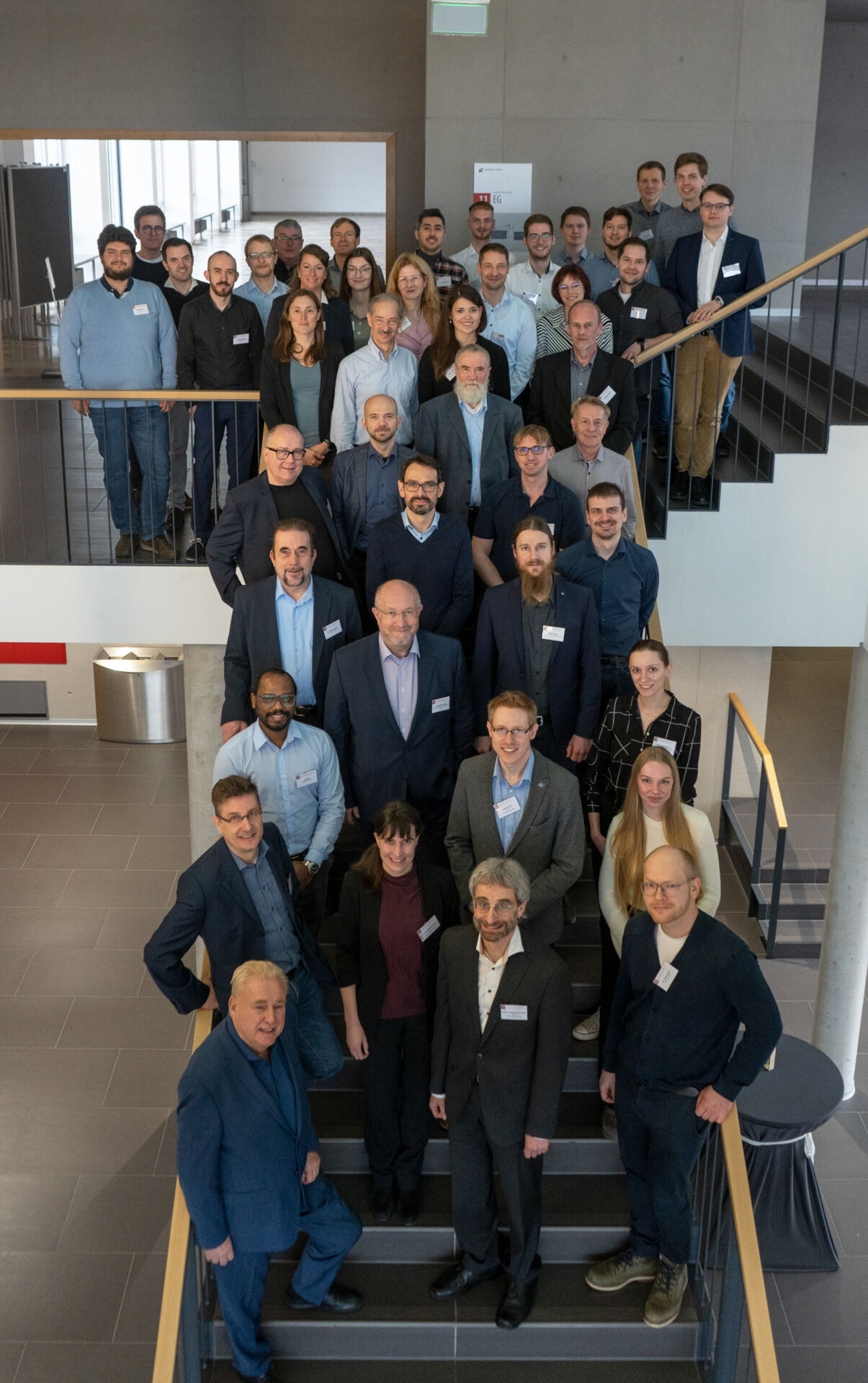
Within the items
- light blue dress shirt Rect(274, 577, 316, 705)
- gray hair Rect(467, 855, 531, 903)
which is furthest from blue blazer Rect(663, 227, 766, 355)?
gray hair Rect(467, 855, 531, 903)

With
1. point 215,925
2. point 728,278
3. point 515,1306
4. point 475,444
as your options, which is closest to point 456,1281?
point 515,1306

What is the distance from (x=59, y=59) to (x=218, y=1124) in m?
10.1

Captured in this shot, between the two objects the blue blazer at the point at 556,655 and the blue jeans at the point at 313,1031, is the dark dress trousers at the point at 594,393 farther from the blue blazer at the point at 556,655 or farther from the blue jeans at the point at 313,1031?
the blue jeans at the point at 313,1031

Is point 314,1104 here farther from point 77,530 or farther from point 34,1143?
point 77,530

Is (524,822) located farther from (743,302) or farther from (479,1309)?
(743,302)

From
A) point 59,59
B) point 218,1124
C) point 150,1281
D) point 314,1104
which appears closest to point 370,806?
point 314,1104

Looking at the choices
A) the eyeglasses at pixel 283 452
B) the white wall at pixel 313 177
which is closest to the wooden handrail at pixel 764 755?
the eyeglasses at pixel 283 452

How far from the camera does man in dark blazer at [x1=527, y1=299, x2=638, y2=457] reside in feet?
19.8

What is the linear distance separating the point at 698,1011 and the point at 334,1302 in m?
1.63

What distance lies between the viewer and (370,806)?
5000mm

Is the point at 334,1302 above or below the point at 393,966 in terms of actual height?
below

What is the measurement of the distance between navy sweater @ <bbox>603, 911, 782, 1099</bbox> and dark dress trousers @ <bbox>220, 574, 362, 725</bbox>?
5.63ft

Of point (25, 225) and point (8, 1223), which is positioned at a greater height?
point (25, 225)

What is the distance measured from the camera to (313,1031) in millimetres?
4527
